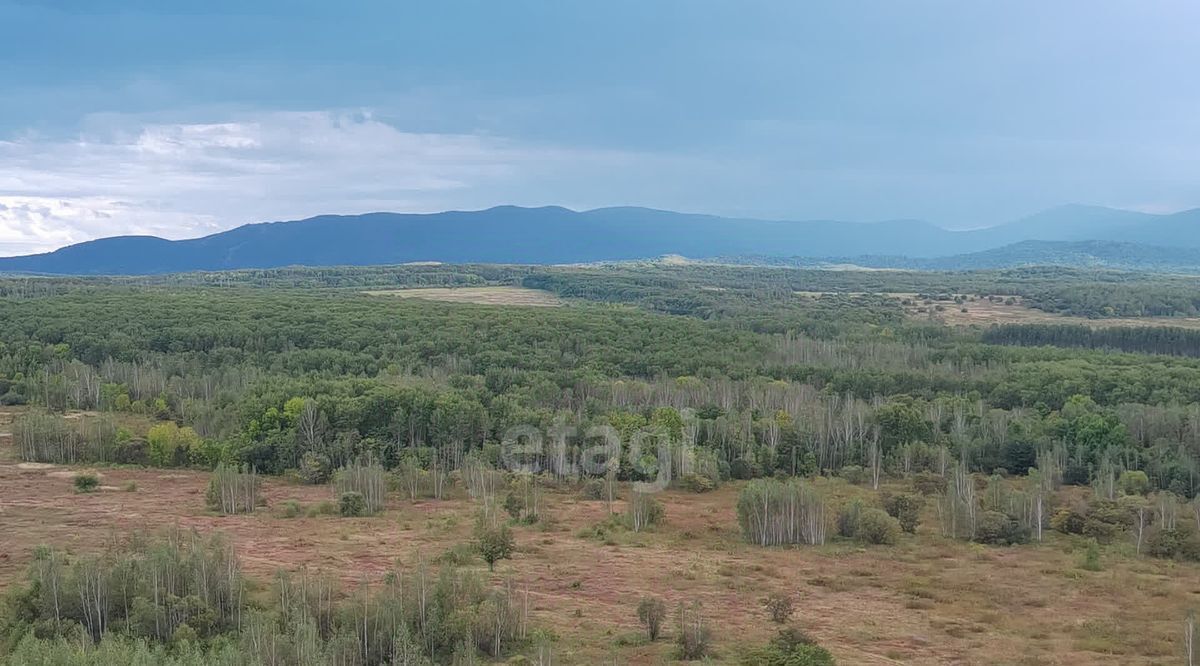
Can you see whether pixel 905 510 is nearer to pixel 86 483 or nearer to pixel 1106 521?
pixel 1106 521

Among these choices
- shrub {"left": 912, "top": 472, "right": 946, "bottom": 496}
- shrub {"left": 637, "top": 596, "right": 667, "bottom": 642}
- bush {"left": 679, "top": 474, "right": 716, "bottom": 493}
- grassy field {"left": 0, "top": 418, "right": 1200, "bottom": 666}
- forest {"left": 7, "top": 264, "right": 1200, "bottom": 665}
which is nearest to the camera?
forest {"left": 7, "top": 264, "right": 1200, "bottom": 665}

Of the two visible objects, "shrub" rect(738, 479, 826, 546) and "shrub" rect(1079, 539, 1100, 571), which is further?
"shrub" rect(738, 479, 826, 546)

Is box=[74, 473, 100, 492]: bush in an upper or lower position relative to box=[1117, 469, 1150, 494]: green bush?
upper

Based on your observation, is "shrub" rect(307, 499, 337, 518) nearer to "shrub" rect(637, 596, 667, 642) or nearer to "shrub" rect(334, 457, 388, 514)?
"shrub" rect(334, 457, 388, 514)

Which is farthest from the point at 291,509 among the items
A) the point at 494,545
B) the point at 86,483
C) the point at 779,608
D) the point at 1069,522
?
the point at 1069,522

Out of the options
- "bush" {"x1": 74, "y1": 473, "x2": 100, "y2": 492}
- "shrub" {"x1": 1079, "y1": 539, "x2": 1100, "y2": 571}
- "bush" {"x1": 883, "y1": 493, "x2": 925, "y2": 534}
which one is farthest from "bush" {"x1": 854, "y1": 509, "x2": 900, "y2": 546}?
"bush" {"x1": 74, "y1": 473, "x2": 100, "y2": 492}

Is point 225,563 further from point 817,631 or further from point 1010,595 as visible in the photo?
point 1010,595

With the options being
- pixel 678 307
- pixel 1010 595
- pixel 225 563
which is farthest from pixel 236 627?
pixel 678 307
